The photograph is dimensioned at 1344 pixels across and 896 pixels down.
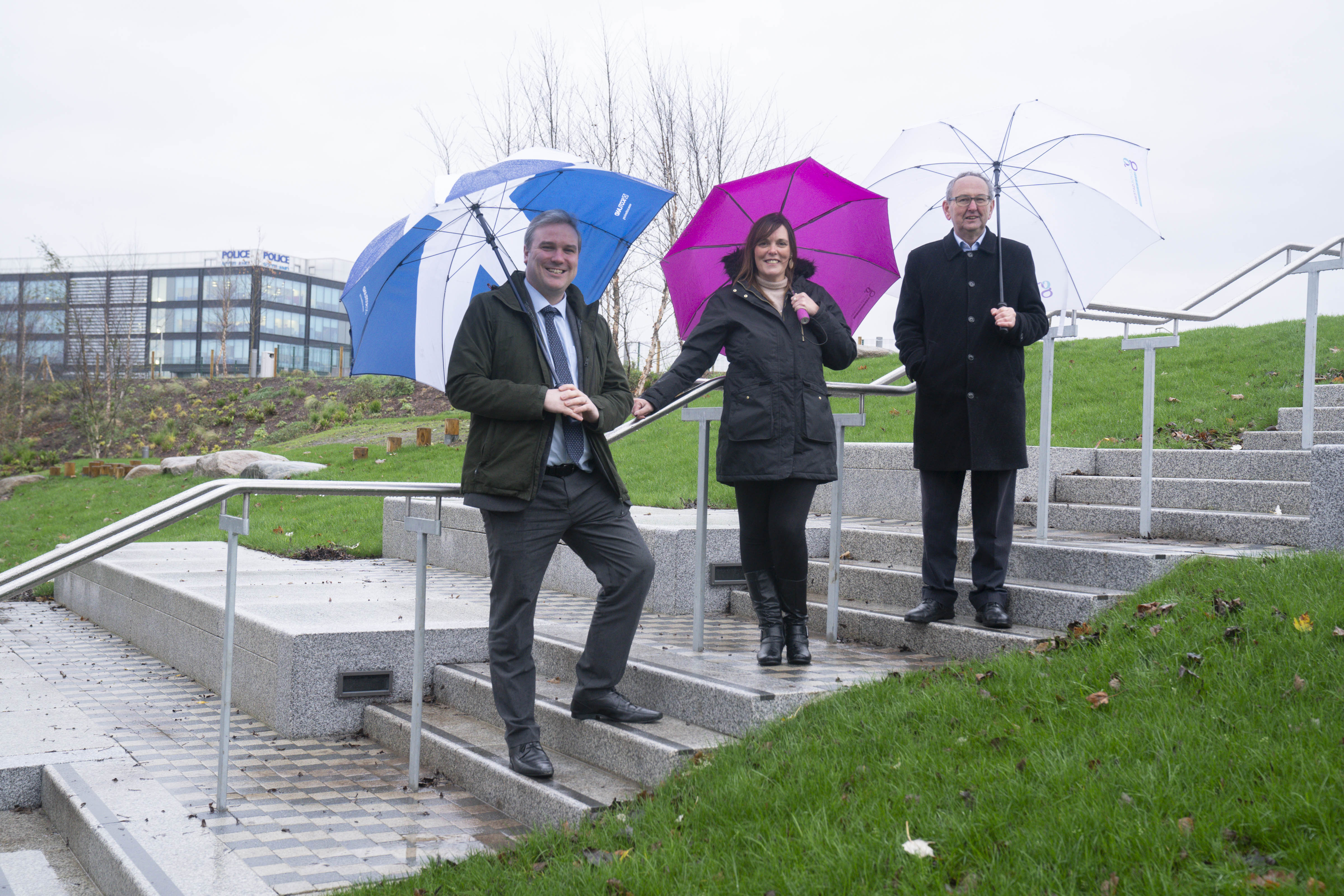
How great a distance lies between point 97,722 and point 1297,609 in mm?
5312

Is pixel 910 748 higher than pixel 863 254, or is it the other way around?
pixel 863 254

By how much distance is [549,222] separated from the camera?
392 cm

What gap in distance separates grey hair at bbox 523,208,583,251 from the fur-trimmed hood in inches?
29.5

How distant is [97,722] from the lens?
522 centimetres

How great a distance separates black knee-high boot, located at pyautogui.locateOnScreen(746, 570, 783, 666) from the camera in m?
4.46

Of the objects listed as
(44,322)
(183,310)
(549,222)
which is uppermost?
(183,310)

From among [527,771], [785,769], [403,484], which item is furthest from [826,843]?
[403,484]

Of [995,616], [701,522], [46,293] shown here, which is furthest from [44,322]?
[995,616]

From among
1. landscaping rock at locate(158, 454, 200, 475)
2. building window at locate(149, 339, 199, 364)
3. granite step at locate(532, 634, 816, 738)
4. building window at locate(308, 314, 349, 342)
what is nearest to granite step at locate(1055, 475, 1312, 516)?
granite step at locate(532, 634, 816, 738)

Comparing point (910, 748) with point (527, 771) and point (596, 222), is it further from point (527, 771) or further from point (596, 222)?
point (596, 222)

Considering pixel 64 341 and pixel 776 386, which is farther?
pixel 64 341

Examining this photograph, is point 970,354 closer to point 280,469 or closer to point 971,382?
point 971,382

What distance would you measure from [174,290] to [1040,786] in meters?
70.6

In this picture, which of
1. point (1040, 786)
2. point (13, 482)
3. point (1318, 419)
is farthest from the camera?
point (13, 482)
